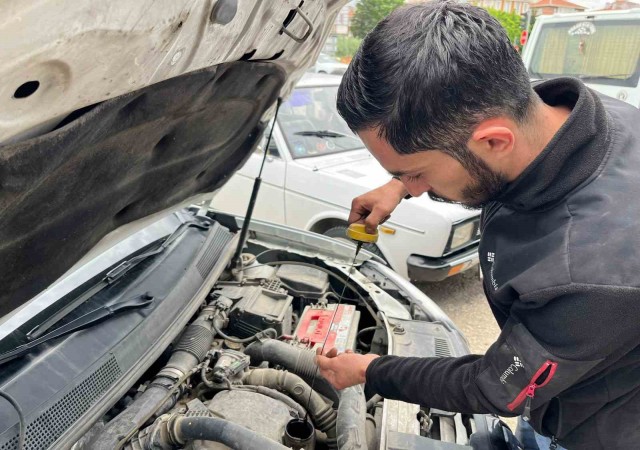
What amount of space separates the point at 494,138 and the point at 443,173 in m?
0.14

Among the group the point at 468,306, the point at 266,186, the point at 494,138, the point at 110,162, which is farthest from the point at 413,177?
the point at 468,306

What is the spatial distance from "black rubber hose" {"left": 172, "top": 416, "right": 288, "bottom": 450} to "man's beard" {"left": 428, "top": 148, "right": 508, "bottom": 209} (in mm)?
832

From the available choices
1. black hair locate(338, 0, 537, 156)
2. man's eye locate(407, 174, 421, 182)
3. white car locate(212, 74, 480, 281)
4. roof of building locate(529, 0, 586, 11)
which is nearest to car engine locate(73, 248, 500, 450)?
man's eye locate(407, 174, 421, 182)

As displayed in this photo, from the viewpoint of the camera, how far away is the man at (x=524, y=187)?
1066mm

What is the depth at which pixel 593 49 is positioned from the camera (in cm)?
766

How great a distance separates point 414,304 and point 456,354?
1.48ft

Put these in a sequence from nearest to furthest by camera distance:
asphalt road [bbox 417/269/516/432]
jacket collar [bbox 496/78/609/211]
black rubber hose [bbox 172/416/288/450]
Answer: jacket collar [bbox 496/78/609/211]
black rubber hose [bbox 172/416/288/450]
asphalt road [bbox 417/269/516/432]

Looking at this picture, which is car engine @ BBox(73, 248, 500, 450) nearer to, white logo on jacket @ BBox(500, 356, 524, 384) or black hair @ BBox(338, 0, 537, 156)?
white logo on jacket @ BBox(500, 356, 524, 384)

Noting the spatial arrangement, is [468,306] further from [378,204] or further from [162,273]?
[162,273]

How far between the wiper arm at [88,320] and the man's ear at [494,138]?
4.32ft

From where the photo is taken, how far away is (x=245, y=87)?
1.61m

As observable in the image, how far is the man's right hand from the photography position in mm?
1921

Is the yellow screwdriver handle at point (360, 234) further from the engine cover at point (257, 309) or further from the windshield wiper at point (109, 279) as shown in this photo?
the windshield wiper at point (109, 279)

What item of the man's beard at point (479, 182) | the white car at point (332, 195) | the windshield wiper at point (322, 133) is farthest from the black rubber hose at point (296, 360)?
the windshield wiper at point (322, 133)
